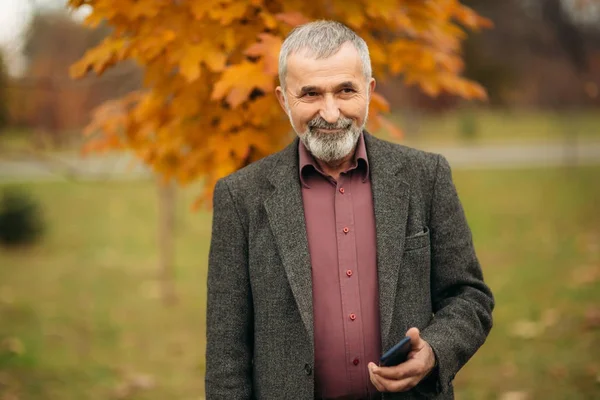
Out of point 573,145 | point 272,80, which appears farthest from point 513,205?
point 272,80

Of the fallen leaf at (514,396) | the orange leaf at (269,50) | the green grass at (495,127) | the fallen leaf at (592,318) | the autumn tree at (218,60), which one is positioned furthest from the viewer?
the green grass at (495,127)

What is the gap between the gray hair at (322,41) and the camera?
1.90 m

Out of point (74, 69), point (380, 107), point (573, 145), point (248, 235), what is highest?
point (573, 145)

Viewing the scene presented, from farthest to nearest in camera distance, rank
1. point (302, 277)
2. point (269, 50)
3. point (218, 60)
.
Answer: point (218, 60) < point (269, 50) < point (302, 277)

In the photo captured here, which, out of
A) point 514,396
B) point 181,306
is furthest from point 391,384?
point 181,306

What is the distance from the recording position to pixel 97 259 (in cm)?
1005

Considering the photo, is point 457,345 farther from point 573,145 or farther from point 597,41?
point 573,145

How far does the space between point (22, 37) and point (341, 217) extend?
4667mm

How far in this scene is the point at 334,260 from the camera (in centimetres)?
191

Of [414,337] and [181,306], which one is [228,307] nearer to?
[414,337]

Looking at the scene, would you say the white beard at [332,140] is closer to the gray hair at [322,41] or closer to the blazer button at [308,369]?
the gray hair at [322,41]

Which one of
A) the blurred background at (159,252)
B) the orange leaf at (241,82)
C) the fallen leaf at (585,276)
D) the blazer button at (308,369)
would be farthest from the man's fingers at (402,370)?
the fallen leaf at (585,276)

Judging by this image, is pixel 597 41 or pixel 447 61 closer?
pixel 447 61

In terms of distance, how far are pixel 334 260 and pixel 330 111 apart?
465 millimetres
